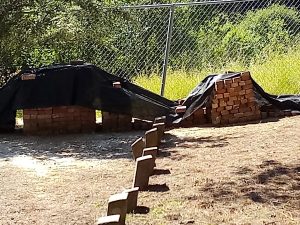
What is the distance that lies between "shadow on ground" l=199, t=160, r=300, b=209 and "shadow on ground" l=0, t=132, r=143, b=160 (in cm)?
189

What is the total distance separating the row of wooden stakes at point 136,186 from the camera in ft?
12.4

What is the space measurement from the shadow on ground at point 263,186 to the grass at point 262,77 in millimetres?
4701

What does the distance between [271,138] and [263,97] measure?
1.95 meters

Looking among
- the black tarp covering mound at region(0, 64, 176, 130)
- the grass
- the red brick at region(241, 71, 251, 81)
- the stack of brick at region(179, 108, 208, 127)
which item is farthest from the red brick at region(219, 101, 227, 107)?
the grass

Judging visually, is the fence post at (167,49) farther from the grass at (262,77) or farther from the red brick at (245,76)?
the red brick at (245,76)

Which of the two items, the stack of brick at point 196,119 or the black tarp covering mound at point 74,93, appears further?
the stack of brick at point 196,119

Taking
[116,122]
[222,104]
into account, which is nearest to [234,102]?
[222,104]

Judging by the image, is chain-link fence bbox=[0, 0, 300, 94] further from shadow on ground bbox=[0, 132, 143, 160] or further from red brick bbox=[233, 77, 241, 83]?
shadow on ground bbox=[0, 132, 143, 160]

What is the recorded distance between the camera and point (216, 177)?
531cm

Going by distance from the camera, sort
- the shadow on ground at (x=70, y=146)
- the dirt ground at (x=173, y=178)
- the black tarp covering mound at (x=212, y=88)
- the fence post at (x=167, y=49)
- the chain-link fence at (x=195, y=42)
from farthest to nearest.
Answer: the chain-link fence at (x=195, y=42) < the fence post at (x=167, y=49) < the black tarp covering mound at (x=212, y=88) < the shadow on ground at (x=70, y=146) < the dirt ground at (x=173, y=178)

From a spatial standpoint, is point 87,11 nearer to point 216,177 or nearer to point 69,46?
point 69,46

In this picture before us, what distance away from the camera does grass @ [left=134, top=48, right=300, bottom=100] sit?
10.1 meters

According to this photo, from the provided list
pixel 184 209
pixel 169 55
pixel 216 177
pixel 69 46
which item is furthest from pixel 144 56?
pixel 184 209

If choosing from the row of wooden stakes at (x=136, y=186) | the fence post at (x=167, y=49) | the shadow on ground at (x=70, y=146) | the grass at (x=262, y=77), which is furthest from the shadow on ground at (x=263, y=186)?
the fence post at (x=167, y=49)
